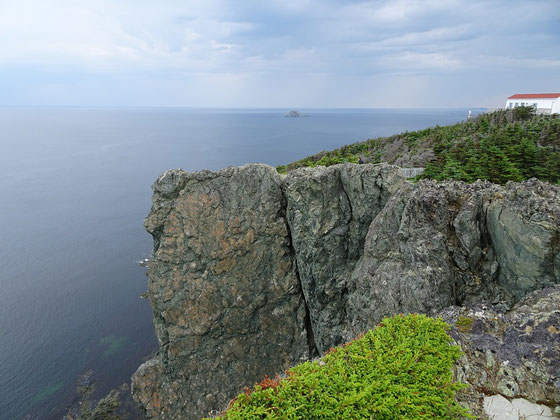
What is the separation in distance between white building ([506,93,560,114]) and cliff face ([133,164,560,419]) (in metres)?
56.0

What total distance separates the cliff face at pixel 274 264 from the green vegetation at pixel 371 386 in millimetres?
8137

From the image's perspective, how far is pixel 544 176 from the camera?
3219 centimetres

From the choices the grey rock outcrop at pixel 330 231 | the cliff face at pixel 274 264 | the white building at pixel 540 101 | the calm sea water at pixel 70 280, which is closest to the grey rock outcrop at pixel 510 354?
the cliff face at pixel 274 264

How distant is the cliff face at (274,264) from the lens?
17.5 meters

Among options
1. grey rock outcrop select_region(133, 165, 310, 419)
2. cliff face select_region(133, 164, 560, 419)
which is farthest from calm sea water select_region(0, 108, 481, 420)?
cliff face select_region(133, 164, 560, 419)

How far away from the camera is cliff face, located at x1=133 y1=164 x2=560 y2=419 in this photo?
17.5 meters

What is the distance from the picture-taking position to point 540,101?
6631cm

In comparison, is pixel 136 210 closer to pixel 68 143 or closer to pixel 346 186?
pixel 346 186

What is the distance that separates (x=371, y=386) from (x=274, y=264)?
18.4 m

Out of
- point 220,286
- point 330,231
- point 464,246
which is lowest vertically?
point 220,286

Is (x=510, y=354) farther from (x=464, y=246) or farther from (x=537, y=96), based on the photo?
(x=537, y=96)

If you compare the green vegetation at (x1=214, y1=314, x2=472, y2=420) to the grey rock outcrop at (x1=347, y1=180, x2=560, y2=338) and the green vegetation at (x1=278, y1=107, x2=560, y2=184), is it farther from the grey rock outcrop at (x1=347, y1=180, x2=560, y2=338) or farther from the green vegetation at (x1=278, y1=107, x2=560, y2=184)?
the green vegetation at (x1=278, y1=107, x2=560, y2=184)

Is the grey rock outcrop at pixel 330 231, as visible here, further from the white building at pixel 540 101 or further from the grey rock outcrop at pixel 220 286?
the white building at pixel 540 101

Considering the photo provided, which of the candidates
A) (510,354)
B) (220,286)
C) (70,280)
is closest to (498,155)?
(220,286)
